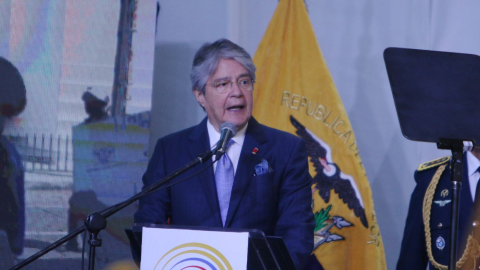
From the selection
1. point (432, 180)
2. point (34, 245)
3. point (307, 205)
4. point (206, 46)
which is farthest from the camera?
point (34, 245)

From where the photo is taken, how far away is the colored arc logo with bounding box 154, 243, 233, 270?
1800mm

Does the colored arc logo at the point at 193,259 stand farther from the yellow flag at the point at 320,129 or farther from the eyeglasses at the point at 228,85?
the yellow flag at the point at 320,129

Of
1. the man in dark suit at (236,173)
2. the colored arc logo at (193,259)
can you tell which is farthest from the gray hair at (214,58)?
the colored arc logo at (193,259)

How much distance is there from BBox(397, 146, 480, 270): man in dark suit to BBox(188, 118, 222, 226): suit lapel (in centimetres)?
101

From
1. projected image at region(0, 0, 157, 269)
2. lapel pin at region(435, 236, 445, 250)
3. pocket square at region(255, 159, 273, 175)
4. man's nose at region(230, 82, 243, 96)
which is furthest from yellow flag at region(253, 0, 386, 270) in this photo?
man's nose at region(230, 82, 243, 96)

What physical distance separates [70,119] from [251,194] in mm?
1237

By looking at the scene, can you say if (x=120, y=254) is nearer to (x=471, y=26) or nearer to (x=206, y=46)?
(x=206, y=46)

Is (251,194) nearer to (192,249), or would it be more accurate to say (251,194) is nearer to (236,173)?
(236,173)

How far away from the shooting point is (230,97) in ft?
8.13

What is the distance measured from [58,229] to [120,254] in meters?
0.35

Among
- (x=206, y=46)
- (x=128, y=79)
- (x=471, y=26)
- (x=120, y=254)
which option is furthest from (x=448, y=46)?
(x=120, y=254)

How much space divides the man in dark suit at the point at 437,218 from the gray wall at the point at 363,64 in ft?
2.32

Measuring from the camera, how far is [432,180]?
288 cm

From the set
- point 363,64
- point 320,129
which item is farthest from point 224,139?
point 363,64
